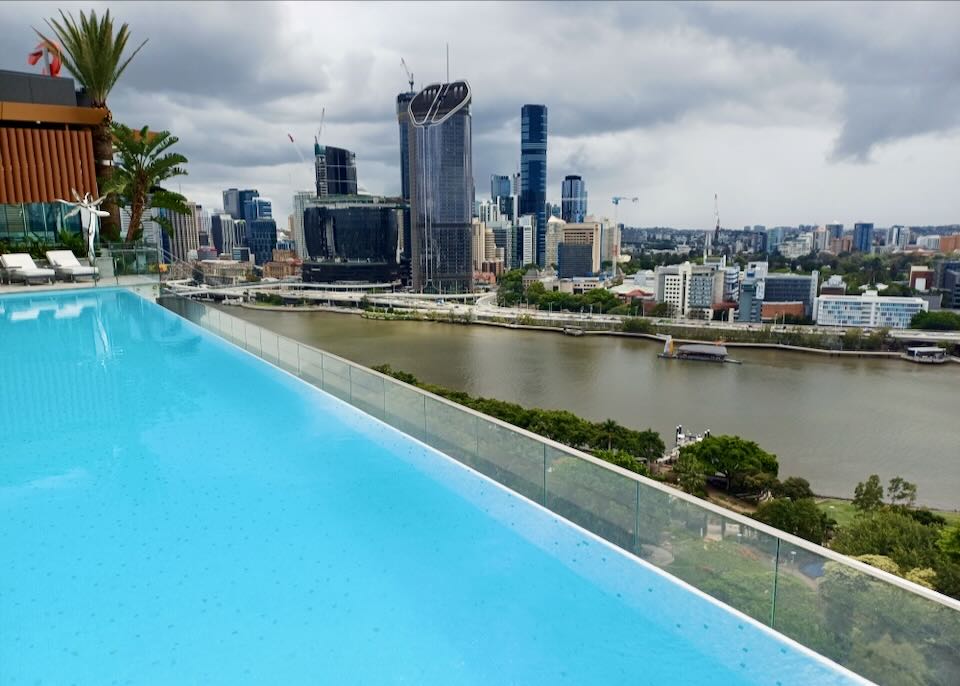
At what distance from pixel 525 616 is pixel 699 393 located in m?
21.0

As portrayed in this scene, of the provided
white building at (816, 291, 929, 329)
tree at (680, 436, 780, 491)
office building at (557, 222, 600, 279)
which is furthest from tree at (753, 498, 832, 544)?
office building at (557, 222, 600, 279)

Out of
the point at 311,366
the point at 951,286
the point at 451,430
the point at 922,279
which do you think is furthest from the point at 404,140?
the point at 451,430

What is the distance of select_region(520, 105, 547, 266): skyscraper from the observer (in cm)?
13075

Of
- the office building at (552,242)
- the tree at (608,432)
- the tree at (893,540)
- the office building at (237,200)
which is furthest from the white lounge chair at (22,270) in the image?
the office building at (237,200)

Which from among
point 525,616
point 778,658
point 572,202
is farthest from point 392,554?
point 572,202

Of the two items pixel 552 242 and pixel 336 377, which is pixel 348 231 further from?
pixel 336 377

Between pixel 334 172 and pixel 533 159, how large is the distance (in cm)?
6986

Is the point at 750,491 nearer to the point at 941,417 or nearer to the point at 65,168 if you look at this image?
the point at 941,417

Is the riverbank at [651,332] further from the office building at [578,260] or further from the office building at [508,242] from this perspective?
the office building at [508,242]

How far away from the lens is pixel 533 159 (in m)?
132

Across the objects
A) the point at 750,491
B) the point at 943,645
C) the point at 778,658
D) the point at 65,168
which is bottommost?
the point at 750,491

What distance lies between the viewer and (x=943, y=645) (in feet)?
5.76

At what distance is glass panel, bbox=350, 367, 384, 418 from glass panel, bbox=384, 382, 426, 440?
10cm

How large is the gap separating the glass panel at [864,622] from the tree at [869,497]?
11808 mm
